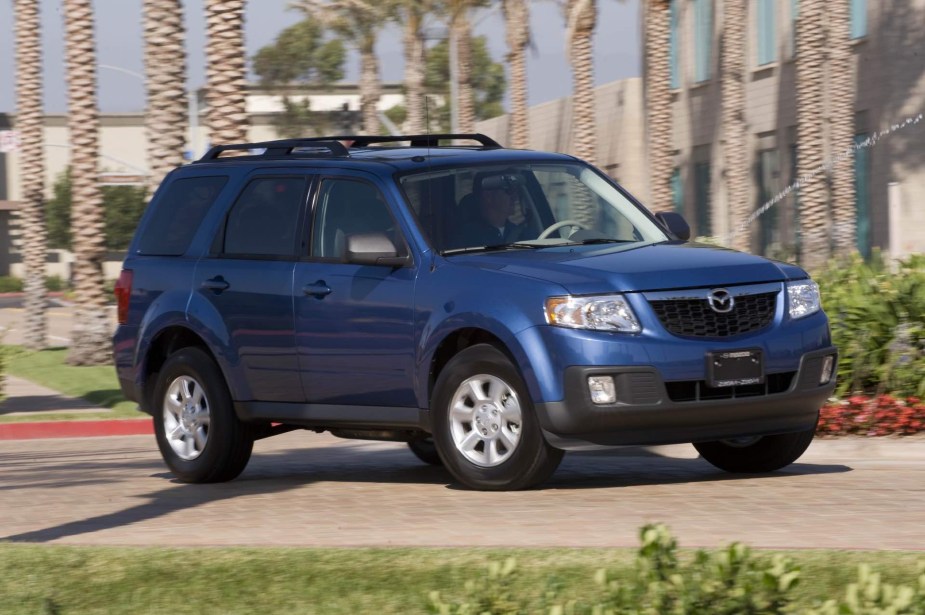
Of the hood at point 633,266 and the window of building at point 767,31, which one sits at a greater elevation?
the window of building at point 767,31

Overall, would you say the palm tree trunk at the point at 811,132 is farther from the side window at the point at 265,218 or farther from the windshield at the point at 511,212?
the side window at the point at 265,218

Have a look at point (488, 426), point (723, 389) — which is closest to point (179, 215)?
point (488, 426)

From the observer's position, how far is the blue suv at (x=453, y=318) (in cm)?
900

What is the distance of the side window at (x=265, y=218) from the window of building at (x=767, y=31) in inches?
1214

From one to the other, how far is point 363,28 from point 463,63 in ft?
26.0

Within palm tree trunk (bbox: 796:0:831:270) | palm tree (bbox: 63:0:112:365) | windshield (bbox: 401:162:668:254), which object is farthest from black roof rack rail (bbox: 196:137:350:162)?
palm tree trunk (bbox: 796:0:831:270)

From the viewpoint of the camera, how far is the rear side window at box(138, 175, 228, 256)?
11.3 m

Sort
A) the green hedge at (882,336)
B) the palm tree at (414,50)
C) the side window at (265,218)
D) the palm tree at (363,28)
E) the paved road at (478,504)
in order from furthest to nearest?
the palm tree at (363,28)
the palm tree at (414,50)
the green hedge at (882,336)
the side window at (265,218)
the paved road at (478,504)

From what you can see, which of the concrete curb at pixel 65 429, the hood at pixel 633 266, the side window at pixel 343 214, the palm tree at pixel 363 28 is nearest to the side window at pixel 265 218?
the side window at pixel 343 214

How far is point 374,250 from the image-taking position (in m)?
9.80

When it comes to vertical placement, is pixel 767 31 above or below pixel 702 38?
below

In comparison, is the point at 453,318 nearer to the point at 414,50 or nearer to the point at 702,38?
the point at 702,38

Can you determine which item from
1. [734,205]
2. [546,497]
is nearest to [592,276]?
Answer: [546,497]

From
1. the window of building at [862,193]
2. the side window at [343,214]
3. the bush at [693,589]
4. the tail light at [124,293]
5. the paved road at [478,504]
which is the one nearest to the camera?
the bush at [693,589]
